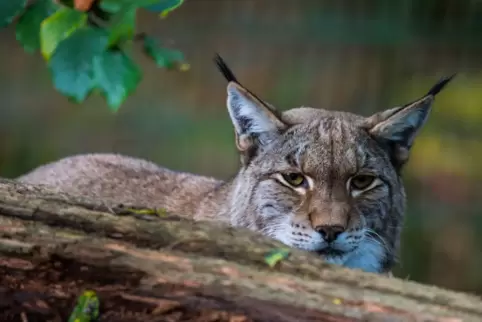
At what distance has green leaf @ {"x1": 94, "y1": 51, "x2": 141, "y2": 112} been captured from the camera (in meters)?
2.34

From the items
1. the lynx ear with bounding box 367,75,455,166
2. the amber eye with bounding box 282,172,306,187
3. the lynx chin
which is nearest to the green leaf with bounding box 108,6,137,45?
the lynx chin

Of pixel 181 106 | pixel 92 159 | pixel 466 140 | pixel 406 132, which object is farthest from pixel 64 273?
pixel 466 140

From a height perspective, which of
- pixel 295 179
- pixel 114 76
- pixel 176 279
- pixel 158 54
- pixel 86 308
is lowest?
pixel 86 308

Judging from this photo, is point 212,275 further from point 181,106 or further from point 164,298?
point 181,106

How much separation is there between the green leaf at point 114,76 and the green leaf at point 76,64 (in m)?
0.02

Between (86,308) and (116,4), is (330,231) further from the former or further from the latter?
(116,4)

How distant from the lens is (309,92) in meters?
6.28

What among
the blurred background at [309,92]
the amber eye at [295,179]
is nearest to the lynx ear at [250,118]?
the amber eye at [295,179]

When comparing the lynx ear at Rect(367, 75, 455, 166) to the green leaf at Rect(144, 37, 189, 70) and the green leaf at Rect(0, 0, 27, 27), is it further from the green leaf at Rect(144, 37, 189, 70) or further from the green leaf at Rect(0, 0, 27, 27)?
the green leaf at Rect(0, 0, 27, 27)

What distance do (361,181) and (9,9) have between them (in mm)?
1863

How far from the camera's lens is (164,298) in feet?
7.92

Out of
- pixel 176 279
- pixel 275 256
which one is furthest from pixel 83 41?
pixel 275 256

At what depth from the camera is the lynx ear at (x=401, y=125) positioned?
12.7 feet

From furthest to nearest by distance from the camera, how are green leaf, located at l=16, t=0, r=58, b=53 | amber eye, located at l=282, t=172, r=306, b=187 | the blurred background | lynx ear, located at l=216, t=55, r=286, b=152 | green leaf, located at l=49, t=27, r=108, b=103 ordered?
the blurred background, lynx ear, located at l=216, t=55, r=286, b=152, amber eye, located at l=282, t=172, r=306, b=187, green leaf, located at l=16, t=0, r=58, b=53, green leaf, located at l=49, t=27, r=108, b=103
